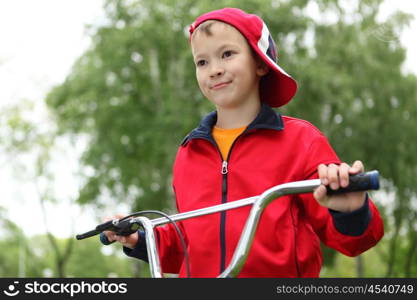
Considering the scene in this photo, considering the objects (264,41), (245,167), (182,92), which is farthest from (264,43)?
(182,92)

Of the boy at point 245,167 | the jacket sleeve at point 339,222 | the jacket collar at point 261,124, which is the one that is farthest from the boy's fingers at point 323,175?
the jacket collar at point 261,124

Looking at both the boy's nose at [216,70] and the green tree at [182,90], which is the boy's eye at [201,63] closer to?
the boy's nose at [216,70]

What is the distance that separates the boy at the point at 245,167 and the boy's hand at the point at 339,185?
0.17 meters

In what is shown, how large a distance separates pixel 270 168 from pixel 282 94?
488 millimetres

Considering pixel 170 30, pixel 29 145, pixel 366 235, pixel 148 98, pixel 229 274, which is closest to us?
pixel 229 274

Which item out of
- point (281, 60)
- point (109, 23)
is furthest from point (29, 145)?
point (281, 60)

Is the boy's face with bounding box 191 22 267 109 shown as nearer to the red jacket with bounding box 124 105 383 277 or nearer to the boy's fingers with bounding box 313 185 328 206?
the red jacket with bounding box 124 105 383 277

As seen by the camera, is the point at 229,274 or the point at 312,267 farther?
the point at 312,267

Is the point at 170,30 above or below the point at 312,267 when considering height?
above

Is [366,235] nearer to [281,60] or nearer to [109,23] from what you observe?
[281,60]

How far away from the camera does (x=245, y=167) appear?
2.59m

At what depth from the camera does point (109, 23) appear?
18359 millimetres

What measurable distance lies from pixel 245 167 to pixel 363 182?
0.78 meters

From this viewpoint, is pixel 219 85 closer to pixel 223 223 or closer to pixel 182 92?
pixel 223 223
